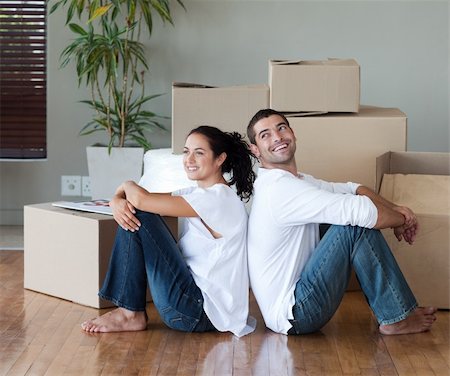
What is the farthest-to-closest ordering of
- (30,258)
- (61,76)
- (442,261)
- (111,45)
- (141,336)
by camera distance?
(61,76), (111,45), (30,258), (442,261), (141,336)

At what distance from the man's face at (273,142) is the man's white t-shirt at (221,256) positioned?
16 centimetres

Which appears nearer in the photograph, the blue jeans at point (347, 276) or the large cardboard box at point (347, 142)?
the blue jeans at point (347, 276)

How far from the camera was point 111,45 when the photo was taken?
475 centimetres

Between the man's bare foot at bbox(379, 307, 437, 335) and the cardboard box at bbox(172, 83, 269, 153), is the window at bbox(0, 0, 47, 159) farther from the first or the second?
the man's bare foot at bbox(379, 307, 437, 335)

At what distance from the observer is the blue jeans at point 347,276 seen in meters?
2.74

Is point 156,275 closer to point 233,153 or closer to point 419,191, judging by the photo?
point 233,153

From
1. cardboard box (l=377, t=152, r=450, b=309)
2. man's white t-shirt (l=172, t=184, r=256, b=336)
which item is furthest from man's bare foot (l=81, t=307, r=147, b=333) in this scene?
cardboard box (l=377, t=152, r=450, b=309)

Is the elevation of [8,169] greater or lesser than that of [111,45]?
lesser

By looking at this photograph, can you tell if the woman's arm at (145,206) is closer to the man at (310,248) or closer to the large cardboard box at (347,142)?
the man at (310,248)

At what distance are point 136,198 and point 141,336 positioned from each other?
0.44 meters

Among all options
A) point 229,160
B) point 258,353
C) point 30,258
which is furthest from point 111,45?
point 258,353

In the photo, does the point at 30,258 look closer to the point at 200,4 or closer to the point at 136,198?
the point at 136,198

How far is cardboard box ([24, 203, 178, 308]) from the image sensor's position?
3.25 meters

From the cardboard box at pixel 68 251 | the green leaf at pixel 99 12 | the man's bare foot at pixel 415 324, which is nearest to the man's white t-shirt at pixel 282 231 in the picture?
the man's bare foot at pixel 415 324
